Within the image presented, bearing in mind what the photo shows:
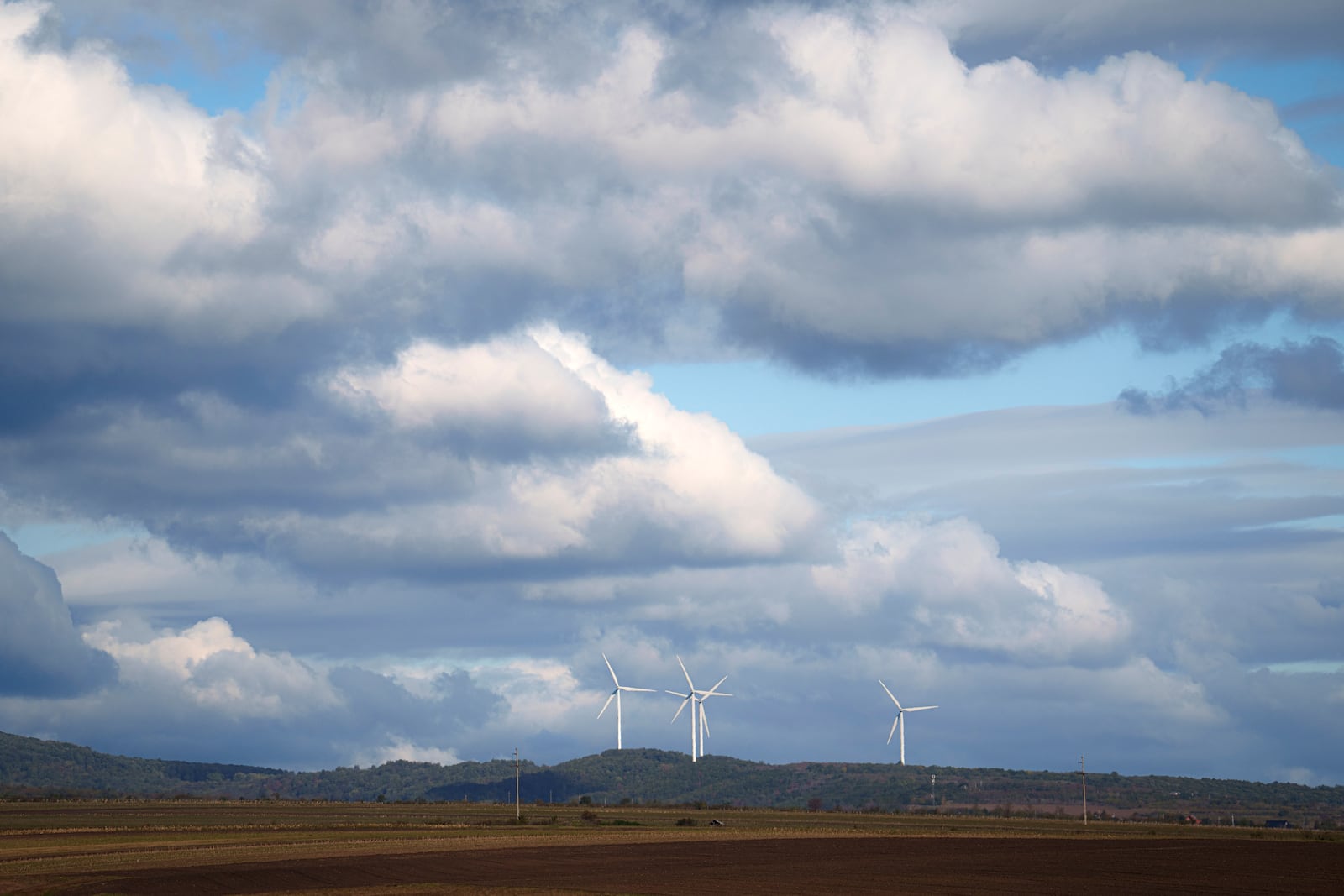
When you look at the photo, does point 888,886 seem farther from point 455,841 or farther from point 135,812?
point 135,812

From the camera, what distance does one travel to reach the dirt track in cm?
7506

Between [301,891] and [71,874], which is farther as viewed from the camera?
[71,874]

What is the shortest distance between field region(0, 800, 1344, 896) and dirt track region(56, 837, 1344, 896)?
174 mm

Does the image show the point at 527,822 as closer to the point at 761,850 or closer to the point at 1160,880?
the point at 761,850

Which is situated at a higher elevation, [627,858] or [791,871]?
[791,871]

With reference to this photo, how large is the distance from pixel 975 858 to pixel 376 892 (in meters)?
44.3

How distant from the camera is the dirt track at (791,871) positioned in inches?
2955

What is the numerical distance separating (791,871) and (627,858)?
16452 mm

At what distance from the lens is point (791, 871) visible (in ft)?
288

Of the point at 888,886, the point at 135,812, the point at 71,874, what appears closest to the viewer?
the point at 888,886

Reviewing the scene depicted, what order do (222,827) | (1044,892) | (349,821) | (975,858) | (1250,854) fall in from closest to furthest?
(1044,892) < (975,858) < (1250,854) < (222,827) < (349,821)

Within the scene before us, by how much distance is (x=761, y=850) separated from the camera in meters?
108

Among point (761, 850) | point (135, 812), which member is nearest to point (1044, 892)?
point (761, 850)

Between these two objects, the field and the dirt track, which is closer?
the dirt track
